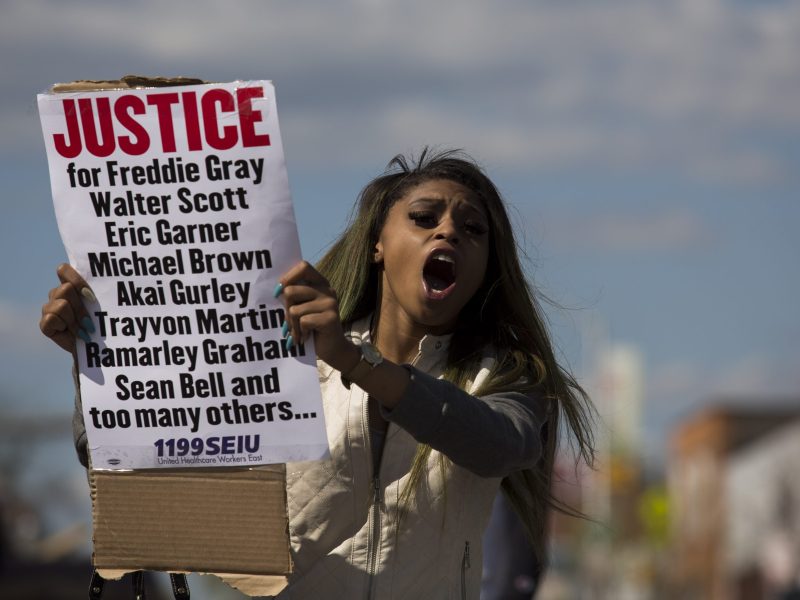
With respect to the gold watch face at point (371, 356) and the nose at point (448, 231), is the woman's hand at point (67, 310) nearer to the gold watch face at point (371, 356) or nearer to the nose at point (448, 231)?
the gold watch face at point (371, 356)

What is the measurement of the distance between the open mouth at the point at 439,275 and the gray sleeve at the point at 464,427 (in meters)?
0.39

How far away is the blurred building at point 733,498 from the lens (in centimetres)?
4366

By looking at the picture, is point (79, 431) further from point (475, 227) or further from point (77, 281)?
point (475, 227)

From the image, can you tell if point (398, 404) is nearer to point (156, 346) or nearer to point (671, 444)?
point (156, 346)

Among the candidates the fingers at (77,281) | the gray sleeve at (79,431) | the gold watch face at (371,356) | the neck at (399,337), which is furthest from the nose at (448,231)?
the gray sleeve at (79,431)

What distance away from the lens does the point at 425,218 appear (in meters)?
4.50

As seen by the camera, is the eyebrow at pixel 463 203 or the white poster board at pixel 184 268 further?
the eyebrow at pixel 463 203

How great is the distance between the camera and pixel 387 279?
4.62 meters

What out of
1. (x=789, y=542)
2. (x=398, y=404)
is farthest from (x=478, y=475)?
(x=789, y=542)

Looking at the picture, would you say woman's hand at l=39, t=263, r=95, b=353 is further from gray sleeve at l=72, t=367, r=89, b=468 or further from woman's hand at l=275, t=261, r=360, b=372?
woman's hand at l=275, t=261, r=360, b=372

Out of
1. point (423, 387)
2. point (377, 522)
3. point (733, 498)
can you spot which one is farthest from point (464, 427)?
point (733, 498)

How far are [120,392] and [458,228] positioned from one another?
39.3 inches

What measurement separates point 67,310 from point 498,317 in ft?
3.97

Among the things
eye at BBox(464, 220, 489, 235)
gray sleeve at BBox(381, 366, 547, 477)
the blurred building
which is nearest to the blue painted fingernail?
gray sleeve at BBox(381, 366, 547, 477)
